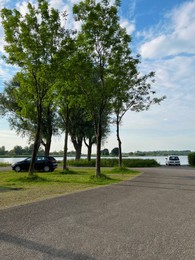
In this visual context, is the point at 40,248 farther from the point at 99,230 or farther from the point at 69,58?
the point at 69,58

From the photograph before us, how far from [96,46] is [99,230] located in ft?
54.2

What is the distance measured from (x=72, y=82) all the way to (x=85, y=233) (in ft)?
52.3

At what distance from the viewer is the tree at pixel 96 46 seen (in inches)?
803

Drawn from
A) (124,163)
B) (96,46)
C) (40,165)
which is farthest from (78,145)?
(96,46)

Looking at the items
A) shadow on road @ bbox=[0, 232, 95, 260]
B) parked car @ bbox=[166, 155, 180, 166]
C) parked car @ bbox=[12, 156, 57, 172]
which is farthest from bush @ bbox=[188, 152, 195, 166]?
shadow on road @ bbox=[0, 232, 95, 260]

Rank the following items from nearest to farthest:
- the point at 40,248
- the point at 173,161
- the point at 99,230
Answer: the point at 40,248, the point at 99,230, the point at 173,161

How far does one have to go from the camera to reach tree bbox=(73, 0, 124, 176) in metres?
20.4

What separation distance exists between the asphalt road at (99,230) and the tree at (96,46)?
1141cm

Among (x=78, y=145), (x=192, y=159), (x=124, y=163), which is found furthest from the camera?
(x=78, y=145)

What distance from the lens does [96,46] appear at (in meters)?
21.1

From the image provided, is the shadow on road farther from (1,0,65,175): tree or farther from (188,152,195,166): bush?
(188,152,195,166): bush

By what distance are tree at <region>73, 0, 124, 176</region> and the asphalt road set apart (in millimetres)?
11407

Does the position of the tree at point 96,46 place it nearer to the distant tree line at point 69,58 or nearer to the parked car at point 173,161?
the distant tree line at point 69,58

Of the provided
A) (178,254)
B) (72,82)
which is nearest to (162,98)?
(72,82)
